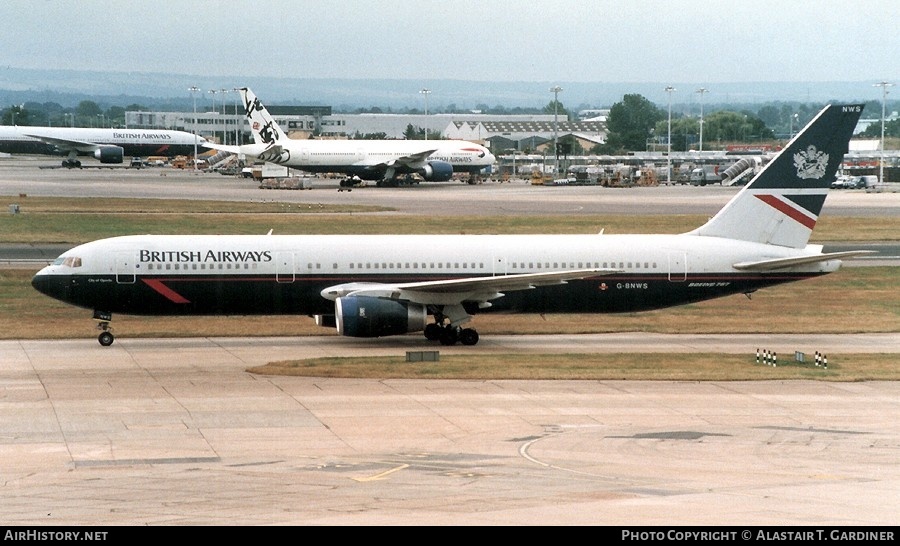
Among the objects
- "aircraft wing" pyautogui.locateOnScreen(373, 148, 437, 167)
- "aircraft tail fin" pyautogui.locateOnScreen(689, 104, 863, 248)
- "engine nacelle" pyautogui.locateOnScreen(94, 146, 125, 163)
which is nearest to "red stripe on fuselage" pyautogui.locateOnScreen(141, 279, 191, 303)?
"aircraft tail fin" pyautogui.locateOnScreen(689, 104, 863, 248)

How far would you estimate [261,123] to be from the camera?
133 m

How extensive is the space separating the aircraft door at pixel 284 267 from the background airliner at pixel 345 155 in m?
87.1

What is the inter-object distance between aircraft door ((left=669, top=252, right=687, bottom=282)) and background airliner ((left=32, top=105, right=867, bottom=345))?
0.04 metres

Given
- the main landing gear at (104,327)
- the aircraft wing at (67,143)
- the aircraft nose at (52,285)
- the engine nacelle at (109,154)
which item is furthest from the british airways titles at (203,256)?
the aircraft wing at (67,143)

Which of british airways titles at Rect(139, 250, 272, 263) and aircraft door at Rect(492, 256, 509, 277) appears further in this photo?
aircraft door at Rect(492, 256, 509, 277)

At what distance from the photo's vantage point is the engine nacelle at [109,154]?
550 feet

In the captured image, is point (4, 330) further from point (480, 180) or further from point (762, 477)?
point (480, 180)

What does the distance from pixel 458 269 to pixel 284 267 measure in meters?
6.09

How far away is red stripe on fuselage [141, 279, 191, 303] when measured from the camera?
42656 millimetres

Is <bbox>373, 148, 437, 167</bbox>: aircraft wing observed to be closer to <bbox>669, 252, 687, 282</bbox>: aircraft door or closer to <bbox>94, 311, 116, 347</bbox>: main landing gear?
<bbox>669, 252, 687, 282</bbox>: aircraft door

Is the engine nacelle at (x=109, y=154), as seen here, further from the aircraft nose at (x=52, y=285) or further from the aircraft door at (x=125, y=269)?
the aircraft door at (x=125, y=269)

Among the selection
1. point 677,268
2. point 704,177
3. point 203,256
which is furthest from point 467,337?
point 704,177
